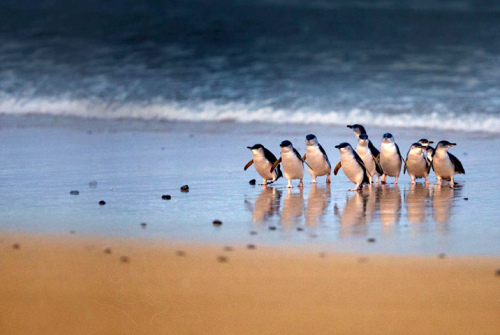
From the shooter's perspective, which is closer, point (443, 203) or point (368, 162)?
point (443, 203)

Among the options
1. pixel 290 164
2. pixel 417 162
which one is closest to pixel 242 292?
pixel 290 164

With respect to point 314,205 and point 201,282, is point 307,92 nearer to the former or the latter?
point 314,205

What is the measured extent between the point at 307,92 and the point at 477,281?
9999 millimetres

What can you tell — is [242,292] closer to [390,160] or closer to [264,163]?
[264,163]

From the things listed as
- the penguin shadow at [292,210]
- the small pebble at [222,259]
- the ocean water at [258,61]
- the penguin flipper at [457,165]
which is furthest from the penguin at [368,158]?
the ocean water at [258,61]

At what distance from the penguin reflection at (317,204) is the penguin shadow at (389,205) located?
345mm

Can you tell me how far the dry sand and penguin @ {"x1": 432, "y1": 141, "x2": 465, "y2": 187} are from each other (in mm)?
2748

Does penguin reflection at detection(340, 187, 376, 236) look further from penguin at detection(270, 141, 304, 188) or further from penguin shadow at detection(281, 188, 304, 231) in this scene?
penguin at detection(270, 141, 304, 188)

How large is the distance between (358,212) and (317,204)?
0.43m

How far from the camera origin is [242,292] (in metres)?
3.37

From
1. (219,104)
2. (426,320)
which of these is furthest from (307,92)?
(426,320)

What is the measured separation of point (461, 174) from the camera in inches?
278

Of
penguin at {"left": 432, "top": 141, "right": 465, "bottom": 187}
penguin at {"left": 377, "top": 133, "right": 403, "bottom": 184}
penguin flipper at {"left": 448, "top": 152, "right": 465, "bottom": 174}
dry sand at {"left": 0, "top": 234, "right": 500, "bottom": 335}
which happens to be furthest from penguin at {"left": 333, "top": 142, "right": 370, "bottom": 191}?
dry sand at {"left": 0, "top": 234, "right": 500, "bottom": 335}

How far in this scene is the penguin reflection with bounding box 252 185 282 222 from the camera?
5.02 metres
